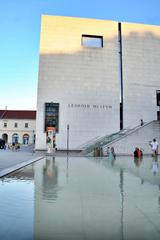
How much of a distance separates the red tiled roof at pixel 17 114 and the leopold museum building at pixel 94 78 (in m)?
38.2

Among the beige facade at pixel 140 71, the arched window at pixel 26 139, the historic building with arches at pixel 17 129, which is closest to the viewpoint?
the beige facade at pixel 140 71

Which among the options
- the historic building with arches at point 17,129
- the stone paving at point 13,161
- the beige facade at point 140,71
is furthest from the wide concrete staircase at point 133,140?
the historic building with arches at point 17,129

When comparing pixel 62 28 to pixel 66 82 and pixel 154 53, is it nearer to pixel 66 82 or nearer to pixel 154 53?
pixel 66 82

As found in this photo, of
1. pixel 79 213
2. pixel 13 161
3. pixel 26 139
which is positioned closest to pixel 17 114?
pixel 26 139

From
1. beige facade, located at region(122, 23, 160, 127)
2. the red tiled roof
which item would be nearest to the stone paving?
beige facade, located at region(122, 23, 160, 127)

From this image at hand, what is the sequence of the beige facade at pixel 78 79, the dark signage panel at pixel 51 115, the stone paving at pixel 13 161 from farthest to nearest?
1. the beige facade at pixel 78 79
2. the dark signage panel at pixel 51 115
3. the stone paving at pixel 13 161

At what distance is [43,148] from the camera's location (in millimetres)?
38375

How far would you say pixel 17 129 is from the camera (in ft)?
246

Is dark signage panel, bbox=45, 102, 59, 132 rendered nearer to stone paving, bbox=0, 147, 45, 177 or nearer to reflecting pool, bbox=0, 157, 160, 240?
stone paving, bbox=0, 147, 45, 177

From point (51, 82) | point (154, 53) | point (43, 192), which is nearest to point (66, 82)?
point (51, 82)

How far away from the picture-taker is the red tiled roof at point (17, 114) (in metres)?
76.1

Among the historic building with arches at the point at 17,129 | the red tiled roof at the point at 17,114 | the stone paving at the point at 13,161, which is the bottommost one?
the stone paving at the point at 13,161

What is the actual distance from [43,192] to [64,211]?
1785 millimetres

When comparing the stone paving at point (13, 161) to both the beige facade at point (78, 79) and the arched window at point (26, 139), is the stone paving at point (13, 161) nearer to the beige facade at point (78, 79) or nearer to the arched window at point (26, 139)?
the beige facade at point (78, 79)
